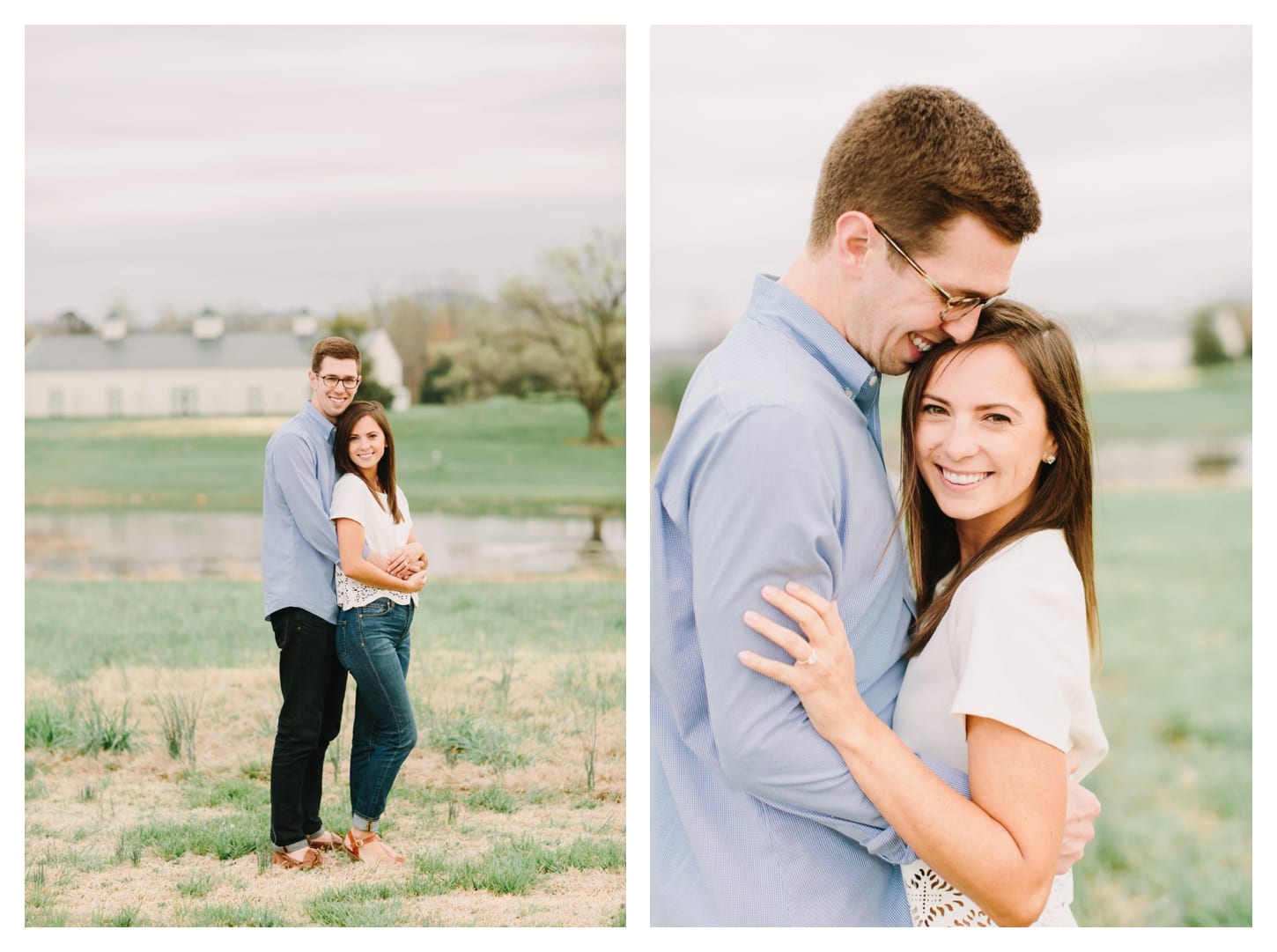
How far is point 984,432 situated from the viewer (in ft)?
6.19

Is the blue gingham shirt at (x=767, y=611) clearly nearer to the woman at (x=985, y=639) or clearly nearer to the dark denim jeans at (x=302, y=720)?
the woman at (x=985, y=639)

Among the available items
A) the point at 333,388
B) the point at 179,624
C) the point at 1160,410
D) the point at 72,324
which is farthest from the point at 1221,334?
the point at 72,324

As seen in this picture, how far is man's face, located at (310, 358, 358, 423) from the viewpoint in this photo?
265cm

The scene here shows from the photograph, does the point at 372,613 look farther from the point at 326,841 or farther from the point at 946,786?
the point at 946,786

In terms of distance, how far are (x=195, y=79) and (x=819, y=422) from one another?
6.89 feet

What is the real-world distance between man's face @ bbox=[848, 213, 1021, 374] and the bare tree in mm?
1178

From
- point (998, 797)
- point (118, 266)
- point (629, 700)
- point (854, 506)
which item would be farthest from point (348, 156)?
point (998, 797)

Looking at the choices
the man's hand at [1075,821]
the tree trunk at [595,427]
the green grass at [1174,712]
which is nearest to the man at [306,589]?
the tree trunk at [595,427]

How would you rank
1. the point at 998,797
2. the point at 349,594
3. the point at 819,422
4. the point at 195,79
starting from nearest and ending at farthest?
the point at 819,422 → the point at 998,797 → the point at 349,594 → the point at 195,79

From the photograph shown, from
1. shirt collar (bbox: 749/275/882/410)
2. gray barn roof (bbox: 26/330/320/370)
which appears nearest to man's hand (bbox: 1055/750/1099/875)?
shirt collar (bbox: 749/275/882/410)

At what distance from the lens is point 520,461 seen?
2.96 meters

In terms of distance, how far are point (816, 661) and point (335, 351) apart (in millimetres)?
1598

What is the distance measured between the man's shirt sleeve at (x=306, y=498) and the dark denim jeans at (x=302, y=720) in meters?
0.18
